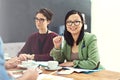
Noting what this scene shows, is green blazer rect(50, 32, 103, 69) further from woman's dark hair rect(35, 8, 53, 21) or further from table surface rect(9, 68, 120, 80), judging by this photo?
woman's dark hair rect(35, 8, 53, 21)

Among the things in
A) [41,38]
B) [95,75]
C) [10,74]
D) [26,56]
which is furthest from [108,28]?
[10,74]

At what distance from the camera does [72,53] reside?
2373mm

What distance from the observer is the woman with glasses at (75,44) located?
A: 2.26 metres

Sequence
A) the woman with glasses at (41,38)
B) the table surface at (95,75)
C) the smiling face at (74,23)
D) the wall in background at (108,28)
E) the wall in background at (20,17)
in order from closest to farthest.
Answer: the table surface at (95,75)
the smiling face at (74,23)
the wall in background at (20,17)
the woman with glasses at (41,38)
the wall in background at (108,28)

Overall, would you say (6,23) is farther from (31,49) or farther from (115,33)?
(115,33)

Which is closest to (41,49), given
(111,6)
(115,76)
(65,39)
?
(65,39)

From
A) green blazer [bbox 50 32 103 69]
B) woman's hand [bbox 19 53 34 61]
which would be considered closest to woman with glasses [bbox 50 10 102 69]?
green blazer [bbox 50 32 103 69]

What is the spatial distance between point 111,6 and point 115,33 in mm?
448

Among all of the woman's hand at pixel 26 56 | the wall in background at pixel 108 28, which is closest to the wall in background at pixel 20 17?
the woman's hand at pixel 26 56

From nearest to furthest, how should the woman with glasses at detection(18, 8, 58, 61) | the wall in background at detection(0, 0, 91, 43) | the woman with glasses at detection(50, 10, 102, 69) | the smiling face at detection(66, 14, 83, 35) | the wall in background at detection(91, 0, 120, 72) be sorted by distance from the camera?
the woman with glasses at detection(50, 10, 102, 69)
the smiling face at detection(66, 14, 83, 35)
the wall in background at detection(0, 0, 91, 43)
the woman with glasses at detection(18, 8, 58, 61)
the wall in background at detection(91, 0, 120, 72)

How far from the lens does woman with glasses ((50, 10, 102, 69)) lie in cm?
226

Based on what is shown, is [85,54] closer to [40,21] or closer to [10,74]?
[40,21]

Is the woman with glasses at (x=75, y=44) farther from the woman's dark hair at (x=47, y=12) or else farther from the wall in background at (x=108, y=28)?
the wall in background at (x=108, y=28)

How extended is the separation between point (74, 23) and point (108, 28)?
170 cm
